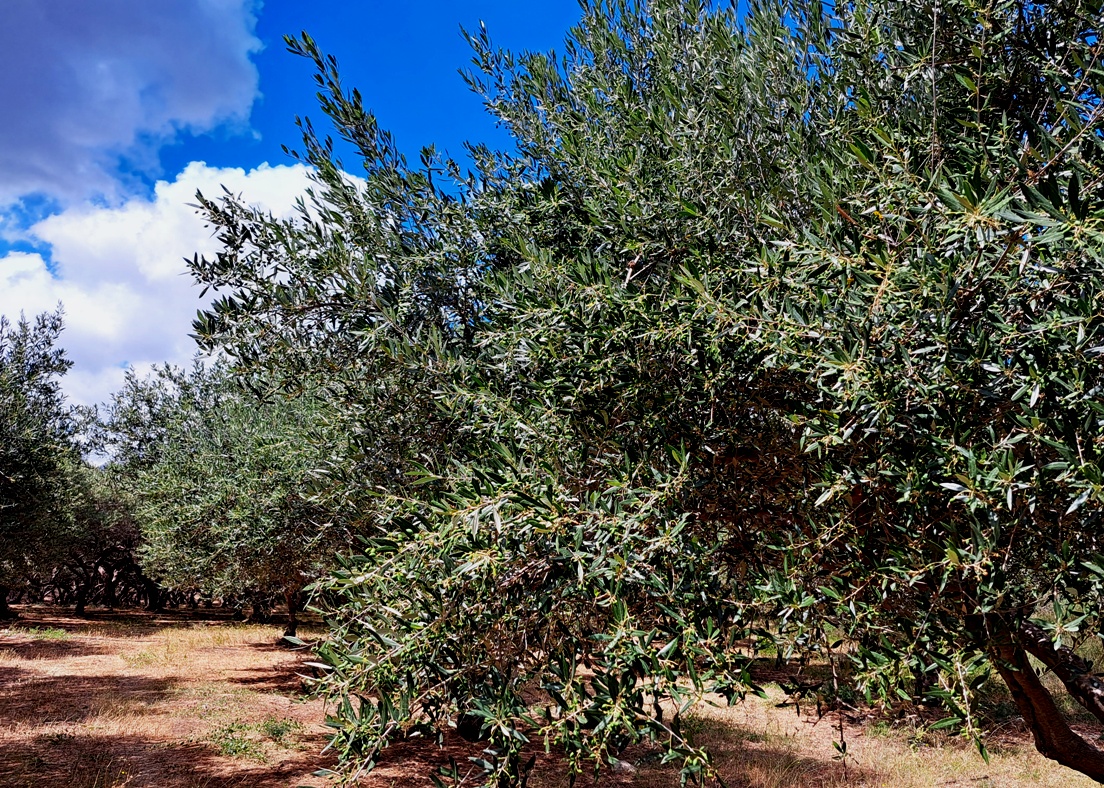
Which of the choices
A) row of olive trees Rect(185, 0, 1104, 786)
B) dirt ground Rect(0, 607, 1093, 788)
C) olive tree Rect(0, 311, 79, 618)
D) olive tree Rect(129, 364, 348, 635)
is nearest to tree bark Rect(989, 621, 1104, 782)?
row of olive trees Rect(185, 0, 1104, 786)

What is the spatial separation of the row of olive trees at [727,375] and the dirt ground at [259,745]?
13.5 feet

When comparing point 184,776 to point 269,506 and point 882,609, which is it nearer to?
point 269,506

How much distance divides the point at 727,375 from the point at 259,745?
12.1 m

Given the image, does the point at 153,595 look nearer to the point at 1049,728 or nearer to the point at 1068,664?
the point at 1049,728

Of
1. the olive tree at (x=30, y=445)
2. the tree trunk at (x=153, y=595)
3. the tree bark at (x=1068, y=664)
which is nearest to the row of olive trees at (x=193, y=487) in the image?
the olive tree at (x=30, y=445)

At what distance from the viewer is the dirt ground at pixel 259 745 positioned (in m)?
10.9

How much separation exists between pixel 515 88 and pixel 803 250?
4.25 meters

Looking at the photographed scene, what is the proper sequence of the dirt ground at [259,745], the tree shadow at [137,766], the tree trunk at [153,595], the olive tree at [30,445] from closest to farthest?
the tree shadow at [137,766], the dirt ground at [259,745], the olive tree at [30,445], the tree trunk at [153,595]

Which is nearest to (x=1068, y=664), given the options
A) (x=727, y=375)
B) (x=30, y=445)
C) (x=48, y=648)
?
(x=727, y=375)

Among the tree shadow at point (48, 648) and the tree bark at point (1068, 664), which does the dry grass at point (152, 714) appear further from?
the tree bark at point (1068, 664)

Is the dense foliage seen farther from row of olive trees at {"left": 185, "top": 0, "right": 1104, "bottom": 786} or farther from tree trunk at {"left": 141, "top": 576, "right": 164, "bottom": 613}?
tree trunk at {"left": 141, "top": 576, "right": 164, "bottom": 613}

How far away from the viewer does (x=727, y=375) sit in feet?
14.4

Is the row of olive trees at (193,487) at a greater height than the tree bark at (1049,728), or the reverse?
the row of olive trees at (193,487)

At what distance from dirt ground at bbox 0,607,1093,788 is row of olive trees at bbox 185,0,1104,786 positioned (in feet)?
13.5
